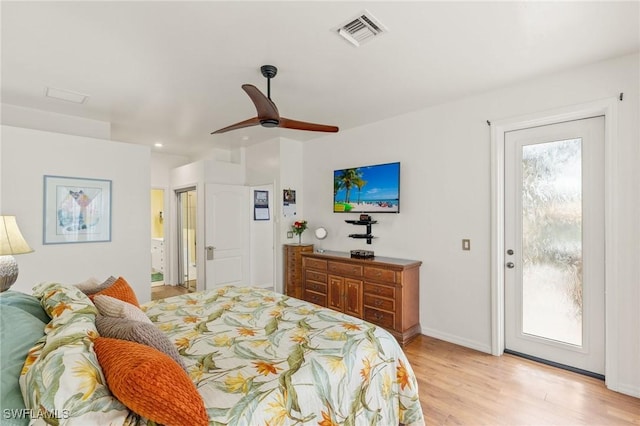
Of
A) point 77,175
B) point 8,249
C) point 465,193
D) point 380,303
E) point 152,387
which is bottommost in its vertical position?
point 380,303

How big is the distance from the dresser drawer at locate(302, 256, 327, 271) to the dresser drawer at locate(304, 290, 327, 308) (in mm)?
348

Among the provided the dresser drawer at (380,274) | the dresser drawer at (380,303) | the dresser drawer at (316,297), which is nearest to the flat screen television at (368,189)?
the dresser drawer at (380,274)

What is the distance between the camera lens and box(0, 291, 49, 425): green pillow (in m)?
0.88

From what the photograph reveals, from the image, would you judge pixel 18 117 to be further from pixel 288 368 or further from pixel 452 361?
pixel 452 361

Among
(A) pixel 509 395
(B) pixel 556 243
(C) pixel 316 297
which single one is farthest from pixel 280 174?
(A) pixel 509 395

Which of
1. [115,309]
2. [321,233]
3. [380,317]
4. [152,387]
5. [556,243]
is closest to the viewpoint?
[152,387]

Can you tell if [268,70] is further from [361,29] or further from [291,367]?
[291,367]

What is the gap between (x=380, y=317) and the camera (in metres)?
3.37

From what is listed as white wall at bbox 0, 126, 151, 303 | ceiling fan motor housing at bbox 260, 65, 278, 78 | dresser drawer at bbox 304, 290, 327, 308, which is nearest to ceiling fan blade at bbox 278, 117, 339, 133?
ceiling fan motor housing at bbox 260, 65, 278, 78

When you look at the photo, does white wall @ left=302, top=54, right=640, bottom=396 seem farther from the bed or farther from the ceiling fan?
the bed

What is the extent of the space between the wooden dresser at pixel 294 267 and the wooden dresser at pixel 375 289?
0.54m

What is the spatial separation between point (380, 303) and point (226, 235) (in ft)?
9.37

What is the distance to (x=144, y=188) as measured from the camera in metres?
3.92

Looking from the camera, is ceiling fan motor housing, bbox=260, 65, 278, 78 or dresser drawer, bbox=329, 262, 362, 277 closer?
ceiling fan motor housing, bbox=260, 65, 278, 78
